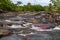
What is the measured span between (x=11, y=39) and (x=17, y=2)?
13.2 metres

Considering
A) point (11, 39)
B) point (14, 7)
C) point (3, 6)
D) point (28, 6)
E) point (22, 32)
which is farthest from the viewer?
point (28, 6)

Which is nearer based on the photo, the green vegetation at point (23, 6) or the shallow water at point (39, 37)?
the shallow water at point (39, 37)

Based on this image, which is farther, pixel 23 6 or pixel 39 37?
pixel 23 6

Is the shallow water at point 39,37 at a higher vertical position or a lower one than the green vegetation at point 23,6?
higher

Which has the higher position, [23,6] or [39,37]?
[39,37]

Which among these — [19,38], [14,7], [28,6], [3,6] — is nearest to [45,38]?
[19,38]

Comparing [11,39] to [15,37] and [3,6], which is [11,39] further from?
[3,6]

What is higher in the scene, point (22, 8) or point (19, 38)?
point (19, 38)

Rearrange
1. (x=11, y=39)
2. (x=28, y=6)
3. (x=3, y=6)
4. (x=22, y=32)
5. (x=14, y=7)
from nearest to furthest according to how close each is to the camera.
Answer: (x=11, y=39) → (x=22, y=32) → (x=3, y=6) → (x=14, y=7) → (x=28, y=6)

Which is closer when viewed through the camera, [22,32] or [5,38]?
[5,38]

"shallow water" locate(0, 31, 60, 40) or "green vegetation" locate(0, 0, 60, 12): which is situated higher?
"shallow water" locate(0, 31, 60, 40)

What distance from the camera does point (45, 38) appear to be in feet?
18.2

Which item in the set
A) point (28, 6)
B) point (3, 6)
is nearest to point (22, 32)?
point (3, 6)

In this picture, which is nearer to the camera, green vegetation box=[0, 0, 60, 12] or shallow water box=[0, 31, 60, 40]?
shallow water box=[0, 31, 60, 40]
